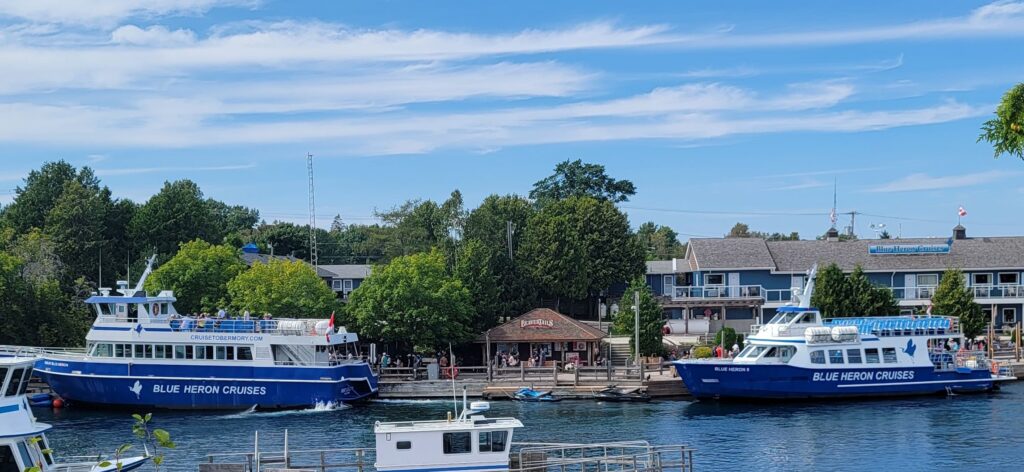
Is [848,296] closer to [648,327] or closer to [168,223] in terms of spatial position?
[648,327]

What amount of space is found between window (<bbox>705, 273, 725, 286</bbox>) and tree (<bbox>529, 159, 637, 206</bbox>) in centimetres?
2753

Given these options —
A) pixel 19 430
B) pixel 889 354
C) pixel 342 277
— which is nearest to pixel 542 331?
pixel 889 354

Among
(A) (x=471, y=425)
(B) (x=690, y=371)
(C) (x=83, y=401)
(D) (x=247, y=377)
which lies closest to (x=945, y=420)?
(B) (x=690, y=371)

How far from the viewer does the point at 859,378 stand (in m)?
57.8

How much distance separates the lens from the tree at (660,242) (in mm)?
134750

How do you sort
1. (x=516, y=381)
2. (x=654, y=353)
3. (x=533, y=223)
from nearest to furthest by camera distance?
1. (x=516, y=381)
2. (x=654, y=353)
3. (x=533, y=223)

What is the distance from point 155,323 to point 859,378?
118 ft

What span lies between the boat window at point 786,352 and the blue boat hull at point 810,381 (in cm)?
63

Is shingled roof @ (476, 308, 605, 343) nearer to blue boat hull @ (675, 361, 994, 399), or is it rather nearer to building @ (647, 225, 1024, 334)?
blue boat hull @ (675, 361, 994, 399)

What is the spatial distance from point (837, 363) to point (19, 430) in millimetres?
40597

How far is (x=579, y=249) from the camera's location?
269 feet

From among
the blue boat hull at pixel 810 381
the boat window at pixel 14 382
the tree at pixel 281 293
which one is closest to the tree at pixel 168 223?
the tree at pixel 281 293

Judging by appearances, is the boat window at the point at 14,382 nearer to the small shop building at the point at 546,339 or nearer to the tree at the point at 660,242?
the small shop building at the point at 546,339

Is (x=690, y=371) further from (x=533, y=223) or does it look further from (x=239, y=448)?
(x=533, y=223)
